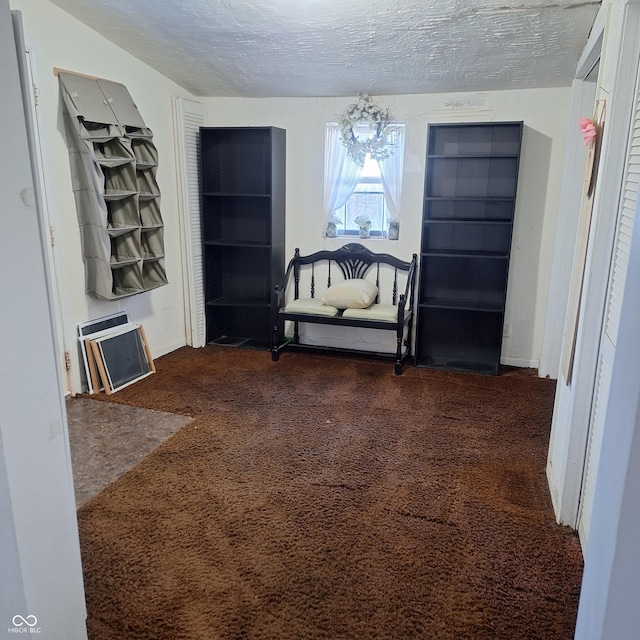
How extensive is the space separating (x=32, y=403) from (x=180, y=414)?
7.71ft

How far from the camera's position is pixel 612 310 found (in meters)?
1.87

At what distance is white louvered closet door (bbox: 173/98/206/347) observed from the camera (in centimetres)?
434

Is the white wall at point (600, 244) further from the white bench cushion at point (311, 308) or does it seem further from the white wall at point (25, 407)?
the white bench cushion at point (311, 308)

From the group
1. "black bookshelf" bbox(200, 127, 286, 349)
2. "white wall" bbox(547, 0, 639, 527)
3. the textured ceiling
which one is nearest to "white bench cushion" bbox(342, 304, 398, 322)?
"black bookshelf" bbox(200, 127, 286, 349)

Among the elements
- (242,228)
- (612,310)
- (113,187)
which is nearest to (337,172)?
(242,228)

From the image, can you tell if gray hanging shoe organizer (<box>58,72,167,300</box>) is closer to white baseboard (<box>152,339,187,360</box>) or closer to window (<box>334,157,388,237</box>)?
white baseboard (<box>152,339,187,360</box>)

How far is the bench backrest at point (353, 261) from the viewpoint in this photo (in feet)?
14.4

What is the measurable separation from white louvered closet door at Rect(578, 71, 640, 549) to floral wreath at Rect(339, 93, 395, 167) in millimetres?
2522

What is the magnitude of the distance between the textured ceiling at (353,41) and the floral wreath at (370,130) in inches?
5.3

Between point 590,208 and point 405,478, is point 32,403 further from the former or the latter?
point 590,208

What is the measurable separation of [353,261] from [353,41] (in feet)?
5.78

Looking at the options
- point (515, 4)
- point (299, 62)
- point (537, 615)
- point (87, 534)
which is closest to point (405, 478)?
point (537, 615)

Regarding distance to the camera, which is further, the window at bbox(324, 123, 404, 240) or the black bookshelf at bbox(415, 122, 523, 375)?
the window at bbox(324, 123, 404, 240)

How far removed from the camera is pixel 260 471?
266 cm
